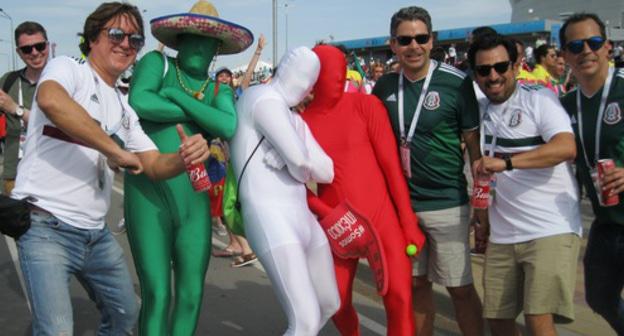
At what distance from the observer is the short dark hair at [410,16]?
3.52m

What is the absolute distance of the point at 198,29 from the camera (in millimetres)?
3215

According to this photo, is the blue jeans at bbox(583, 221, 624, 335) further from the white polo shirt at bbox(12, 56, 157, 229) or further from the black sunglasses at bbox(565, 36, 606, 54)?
the white polo shirt at bbox(12, 56, 157, 229)

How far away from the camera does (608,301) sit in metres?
3.46

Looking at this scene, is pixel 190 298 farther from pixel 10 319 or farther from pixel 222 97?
pixel 10 319

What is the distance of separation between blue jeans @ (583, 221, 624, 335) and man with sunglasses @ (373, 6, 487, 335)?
1.95ft

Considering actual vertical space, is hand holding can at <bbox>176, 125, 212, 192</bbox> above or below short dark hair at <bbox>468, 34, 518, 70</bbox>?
below

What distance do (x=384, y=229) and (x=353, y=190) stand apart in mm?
253

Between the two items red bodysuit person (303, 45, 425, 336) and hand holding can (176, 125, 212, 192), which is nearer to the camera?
hand holding can (176, 125, 212, 192)

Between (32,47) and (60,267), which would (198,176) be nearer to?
(60,267)

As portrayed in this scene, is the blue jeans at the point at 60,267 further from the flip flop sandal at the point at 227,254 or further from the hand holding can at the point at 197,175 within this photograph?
the flip flop sandal at the point at 227,254

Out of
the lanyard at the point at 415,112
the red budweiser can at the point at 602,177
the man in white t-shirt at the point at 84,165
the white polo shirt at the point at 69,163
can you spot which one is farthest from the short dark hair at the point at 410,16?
the white polo shirt at the point at 69,163

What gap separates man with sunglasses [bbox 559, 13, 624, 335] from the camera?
3.15 meters

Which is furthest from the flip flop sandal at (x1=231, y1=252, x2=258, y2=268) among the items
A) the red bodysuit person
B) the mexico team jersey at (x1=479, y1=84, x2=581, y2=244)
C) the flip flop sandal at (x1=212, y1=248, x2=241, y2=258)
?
the mexico team jersey at (x1=479, y1=84, x2=581, y2=244)

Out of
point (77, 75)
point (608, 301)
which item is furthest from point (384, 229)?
point (77, 75)
